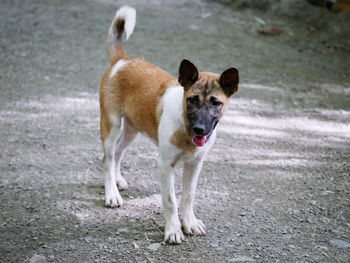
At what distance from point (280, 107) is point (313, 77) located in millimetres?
1613

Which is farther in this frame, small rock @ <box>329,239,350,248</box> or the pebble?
small rock @ <box>329,239,350,248</box>

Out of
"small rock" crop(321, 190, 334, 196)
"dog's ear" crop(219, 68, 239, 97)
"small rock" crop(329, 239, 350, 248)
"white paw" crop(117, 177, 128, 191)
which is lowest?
"white paw" crop(117, 177, 128, 191)

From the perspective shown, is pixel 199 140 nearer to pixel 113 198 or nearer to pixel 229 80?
pixel 229 80

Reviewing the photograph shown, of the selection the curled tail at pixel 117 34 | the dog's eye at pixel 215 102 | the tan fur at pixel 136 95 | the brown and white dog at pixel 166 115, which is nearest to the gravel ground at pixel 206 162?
the brown and white dog at pixel 166 115

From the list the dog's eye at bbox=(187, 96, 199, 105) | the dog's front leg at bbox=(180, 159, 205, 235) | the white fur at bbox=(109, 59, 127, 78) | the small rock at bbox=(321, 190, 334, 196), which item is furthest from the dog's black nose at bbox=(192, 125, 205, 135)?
the small rock at bbox=(321, 190, 334, 196)

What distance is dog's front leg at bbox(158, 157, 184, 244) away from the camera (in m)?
3.46

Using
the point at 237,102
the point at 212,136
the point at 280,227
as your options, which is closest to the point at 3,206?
the point at 212,136

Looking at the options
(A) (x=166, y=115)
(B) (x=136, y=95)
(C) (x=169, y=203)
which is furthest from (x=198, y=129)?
(B) (x=136, y=95)

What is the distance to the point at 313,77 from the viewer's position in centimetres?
764

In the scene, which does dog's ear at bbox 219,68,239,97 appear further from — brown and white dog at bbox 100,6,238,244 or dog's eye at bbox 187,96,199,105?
dog's eye at bbox 187,96,199,105

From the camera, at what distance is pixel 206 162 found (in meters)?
4.96

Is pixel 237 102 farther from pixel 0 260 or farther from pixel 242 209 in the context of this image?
pixel 0 260

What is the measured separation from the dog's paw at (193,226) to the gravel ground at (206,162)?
0.09 meters

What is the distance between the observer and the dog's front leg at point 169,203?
136 inches
